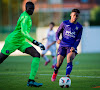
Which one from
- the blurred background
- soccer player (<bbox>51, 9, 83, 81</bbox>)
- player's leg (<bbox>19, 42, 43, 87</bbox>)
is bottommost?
the blurred background

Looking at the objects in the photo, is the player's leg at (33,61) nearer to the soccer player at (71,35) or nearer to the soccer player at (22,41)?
the soccer player at (22,41)

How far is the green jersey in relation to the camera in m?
9.17

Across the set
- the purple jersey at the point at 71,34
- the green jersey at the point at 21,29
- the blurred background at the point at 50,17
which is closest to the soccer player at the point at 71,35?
the purple jersey at the point at 71,34

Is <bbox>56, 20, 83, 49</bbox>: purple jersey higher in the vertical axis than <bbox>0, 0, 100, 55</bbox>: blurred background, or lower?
higher

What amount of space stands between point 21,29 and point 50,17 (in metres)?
40.3

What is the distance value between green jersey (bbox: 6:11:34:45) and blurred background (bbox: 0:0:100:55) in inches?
770

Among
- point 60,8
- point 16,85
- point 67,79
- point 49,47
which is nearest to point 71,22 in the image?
point 67,79

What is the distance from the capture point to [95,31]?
98.3 feet

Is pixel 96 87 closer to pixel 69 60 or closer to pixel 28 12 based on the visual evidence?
pixel 69 60

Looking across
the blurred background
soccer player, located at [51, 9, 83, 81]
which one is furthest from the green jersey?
the blurred background

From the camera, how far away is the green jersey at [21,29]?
917 cm

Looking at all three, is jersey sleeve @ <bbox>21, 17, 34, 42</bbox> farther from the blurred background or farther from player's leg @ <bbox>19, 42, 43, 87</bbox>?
the blurred background

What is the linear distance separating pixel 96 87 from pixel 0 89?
2.55 meters

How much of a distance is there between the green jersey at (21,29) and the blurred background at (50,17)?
19.6m
